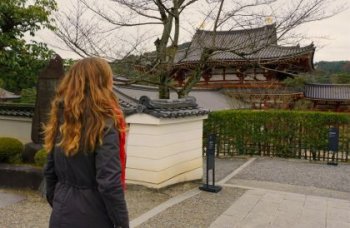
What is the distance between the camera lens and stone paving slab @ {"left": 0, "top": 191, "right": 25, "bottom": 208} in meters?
5.33

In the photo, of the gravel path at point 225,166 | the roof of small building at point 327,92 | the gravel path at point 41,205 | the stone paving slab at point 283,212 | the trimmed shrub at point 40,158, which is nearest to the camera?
the gravel path at point 41,205

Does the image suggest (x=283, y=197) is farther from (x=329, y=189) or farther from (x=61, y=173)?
(x=61, y=173)

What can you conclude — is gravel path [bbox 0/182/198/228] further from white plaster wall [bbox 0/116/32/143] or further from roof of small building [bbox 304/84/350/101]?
roof of small building [bbox 304/84/350/101]

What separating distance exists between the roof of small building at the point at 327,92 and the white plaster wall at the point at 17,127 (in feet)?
57.2

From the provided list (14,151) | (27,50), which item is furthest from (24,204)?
(27,50)

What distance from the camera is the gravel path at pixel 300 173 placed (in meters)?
7.64

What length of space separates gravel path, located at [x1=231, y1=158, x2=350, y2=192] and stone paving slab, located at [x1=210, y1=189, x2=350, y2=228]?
1.58 meters

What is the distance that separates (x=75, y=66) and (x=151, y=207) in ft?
11.9

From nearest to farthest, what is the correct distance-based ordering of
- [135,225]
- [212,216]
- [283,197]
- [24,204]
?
[135,225]
[212,216]
[24,204]
[283,197]

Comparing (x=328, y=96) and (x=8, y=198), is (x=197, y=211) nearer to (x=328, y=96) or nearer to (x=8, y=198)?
(x=8, y=198)

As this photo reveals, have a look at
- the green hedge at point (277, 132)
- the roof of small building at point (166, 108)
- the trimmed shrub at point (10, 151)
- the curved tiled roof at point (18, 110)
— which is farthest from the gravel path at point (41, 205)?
the green hedge at point (277, 132)

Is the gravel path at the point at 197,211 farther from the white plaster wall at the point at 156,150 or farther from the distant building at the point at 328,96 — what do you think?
the distant building at the point at 328,96

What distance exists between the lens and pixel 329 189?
7.12 m

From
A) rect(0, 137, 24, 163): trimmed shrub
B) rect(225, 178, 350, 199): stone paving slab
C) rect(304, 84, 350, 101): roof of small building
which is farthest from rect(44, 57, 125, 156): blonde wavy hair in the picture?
rect(304, 84, 350, 101): roof of small building
